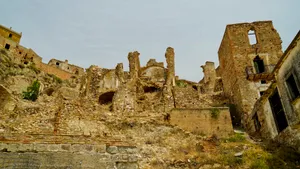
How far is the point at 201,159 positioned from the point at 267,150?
12.8 feet

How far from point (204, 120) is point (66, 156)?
548 inches

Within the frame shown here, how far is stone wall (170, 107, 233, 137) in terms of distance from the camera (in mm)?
17000

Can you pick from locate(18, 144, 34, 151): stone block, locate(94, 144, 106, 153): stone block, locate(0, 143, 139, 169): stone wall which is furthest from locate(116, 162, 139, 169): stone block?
locate(18, 144, 34, 151): stone block

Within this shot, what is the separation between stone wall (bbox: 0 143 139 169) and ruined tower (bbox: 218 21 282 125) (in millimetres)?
18002

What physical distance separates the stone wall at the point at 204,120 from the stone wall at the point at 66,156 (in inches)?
503

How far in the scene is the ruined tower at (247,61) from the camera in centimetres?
2166

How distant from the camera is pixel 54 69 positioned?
48.2m

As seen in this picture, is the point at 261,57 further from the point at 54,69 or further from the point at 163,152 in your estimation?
the point at 54,69

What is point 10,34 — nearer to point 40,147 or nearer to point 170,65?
point 170,65

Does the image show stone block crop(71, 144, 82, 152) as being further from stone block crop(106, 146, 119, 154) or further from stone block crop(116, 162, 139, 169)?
stone block crop(116, 162, 139, 169)

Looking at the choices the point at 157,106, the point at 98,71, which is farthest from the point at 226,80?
the point at 98,71

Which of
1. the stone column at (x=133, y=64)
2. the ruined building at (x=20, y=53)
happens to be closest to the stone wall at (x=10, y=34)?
the ruined building at (x=20, y=53)

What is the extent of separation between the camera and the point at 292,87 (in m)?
12.5

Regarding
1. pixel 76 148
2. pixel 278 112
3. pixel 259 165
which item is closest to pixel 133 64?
pixel 278 112
